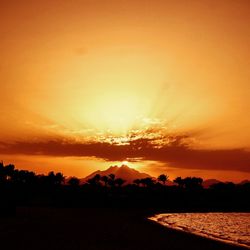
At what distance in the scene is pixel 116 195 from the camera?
12912 cm

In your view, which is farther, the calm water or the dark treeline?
the dark treeline

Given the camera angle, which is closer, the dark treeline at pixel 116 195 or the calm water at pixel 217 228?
the calm water at pixel 217 228

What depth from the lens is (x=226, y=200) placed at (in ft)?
432

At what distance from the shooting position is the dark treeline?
332 feet

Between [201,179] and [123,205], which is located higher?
[201,179]

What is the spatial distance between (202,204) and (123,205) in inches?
1217

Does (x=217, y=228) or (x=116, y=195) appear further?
(x=116, y=195)

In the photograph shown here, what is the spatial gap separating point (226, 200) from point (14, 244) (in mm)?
120956

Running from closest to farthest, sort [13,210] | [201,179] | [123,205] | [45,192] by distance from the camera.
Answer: [13,210] < [123,205] < [45,192] < [201,179]

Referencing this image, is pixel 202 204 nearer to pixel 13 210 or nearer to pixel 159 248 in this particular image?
pixel 13 210

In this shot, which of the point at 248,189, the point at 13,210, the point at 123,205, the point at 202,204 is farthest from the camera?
the point at 248,189

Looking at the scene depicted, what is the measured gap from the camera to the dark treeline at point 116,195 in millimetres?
101062

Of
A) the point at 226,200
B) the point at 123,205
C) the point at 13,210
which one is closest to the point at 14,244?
the point at 13,210

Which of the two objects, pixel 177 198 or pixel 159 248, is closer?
pixel 159 248
